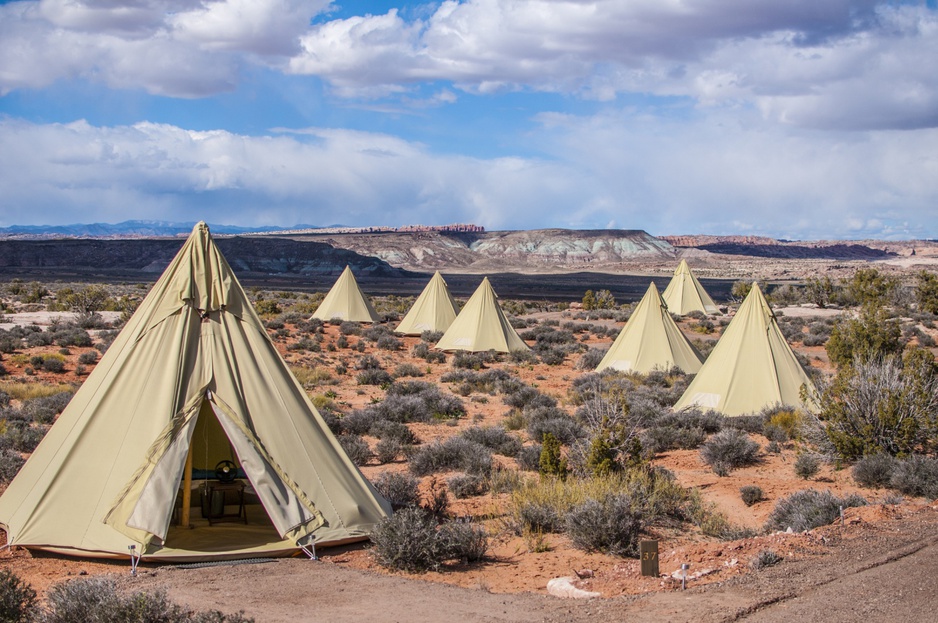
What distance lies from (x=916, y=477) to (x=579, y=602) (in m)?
6.57

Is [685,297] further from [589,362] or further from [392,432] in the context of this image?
[392,432]

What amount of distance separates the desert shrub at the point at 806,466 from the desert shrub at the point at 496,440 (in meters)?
4.26

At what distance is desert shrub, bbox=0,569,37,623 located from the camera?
216 inches

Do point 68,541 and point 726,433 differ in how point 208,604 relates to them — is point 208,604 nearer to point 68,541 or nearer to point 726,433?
point 68,541

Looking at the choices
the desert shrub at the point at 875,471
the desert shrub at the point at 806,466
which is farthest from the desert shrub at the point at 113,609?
the desert shrub at the point at 806,466

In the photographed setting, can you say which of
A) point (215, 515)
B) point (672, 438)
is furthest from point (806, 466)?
point (215, 515)

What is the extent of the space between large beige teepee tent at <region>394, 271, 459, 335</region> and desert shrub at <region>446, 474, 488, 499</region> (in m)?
22.0

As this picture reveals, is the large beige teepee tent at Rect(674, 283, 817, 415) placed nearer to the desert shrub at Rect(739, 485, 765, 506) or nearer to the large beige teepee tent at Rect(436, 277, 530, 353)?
the desert shrub at Rect(739, 485, 765, 506)

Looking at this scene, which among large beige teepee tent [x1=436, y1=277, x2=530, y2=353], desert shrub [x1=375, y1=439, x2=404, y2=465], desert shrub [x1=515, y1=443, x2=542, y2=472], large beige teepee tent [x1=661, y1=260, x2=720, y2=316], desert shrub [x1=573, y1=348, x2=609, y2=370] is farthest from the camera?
large beige teepee tent [x1=661, y1=260, x2=720, y2=316]

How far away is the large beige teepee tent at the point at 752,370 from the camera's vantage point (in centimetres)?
1616

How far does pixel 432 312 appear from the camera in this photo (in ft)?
110

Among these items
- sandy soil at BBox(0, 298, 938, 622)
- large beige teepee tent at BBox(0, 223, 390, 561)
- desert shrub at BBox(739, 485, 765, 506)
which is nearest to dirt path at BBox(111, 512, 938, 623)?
sandy soil at BBox(0, 298, 938, 622)

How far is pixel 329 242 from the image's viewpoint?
434 feet

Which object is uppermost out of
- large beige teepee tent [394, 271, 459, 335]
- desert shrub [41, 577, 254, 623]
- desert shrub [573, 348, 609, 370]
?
large beige teepee tent [394, 271, 459, 335]
